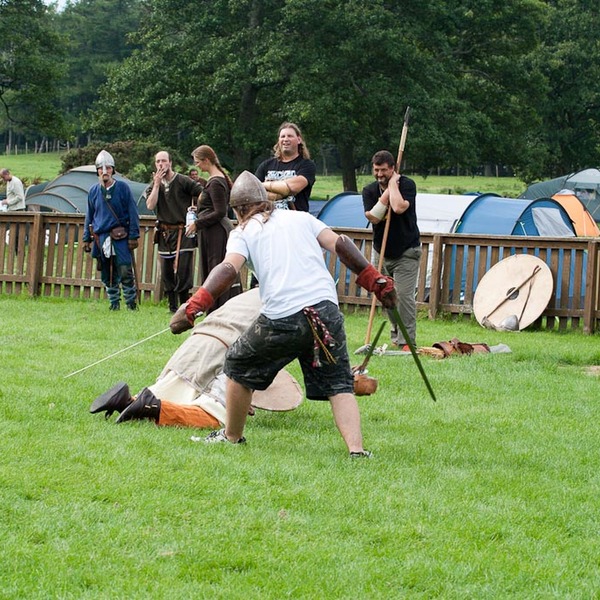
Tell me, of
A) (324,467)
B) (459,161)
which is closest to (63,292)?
(324,467)

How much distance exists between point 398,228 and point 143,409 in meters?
4.58

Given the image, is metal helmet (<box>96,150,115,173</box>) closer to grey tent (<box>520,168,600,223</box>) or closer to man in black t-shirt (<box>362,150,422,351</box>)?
man in black t-shirt (<box>362,150,422,351</box>)

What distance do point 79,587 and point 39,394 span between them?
3.65 m

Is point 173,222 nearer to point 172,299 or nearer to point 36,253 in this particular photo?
point 172,299

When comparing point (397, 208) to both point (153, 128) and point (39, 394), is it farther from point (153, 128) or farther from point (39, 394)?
point (153, 128)

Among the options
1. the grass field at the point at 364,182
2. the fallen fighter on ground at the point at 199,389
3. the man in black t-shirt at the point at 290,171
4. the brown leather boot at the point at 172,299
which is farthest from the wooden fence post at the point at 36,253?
the grass field at the point at 364,182

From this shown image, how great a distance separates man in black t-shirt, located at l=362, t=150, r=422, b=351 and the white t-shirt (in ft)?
14.3

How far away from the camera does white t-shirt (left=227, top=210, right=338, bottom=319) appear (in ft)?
19.4

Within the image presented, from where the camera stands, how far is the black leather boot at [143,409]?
6.64m

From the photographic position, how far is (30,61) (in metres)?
43.1

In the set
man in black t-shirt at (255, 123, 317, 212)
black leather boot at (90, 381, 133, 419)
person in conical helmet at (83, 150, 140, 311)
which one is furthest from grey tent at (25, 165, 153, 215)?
black leather boot at (90, 381, 133, 419)

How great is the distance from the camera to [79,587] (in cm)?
390

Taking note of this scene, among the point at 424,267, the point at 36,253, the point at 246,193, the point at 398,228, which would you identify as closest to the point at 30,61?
the point at 36,253

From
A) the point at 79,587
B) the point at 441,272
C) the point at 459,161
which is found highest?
the point at 459,161
